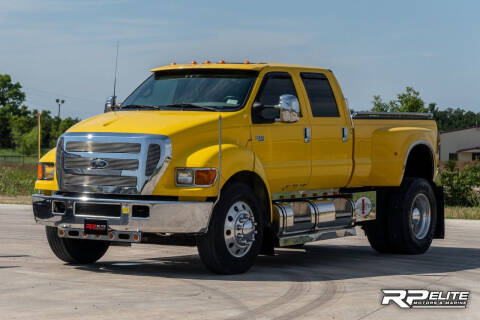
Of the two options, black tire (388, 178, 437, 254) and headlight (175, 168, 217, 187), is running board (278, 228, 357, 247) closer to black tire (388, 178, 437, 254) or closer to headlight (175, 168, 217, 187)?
black tire (388, 178, 437, 254)

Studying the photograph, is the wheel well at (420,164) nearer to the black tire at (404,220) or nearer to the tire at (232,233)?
the black tire at (404,220)

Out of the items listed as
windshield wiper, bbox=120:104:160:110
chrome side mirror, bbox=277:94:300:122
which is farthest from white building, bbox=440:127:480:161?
chrome side mirror, bbox=277:94:300:122

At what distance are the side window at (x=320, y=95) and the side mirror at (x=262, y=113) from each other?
106cm

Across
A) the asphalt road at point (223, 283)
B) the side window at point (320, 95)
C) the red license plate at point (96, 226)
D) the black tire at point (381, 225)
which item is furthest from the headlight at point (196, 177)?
the black tire at point (381, 225)

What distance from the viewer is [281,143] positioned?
491 inches

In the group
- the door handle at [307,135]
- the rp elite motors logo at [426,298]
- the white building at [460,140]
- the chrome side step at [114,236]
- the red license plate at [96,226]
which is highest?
the white building at [460,140]

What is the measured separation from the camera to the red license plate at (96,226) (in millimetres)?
11148

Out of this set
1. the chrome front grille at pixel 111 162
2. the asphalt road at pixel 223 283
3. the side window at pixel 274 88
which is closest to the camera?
the asphalt road at pixel 223 283

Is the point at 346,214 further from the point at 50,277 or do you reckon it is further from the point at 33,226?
the point at 33,226

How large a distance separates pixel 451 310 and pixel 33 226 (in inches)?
457

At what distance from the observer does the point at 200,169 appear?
1098cm

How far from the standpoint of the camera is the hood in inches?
444

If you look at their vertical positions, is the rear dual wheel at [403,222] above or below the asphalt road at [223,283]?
above

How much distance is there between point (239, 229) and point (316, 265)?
2.08 m
